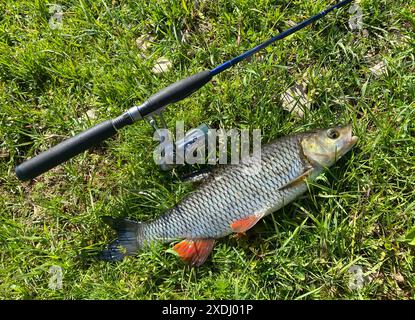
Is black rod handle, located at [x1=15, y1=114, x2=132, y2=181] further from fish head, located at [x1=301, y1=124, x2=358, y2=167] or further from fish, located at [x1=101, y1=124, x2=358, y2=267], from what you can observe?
fish head, located at [x1=301, y1=124, x2=358, y2=167]

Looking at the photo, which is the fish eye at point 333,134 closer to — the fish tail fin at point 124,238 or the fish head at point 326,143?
the fish head at point 326,143

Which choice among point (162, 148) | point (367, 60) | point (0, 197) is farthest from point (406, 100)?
point (0, 197)

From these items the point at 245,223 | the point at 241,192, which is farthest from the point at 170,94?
the point at 245,223

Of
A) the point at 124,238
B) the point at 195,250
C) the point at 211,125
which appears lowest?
the point at 195,250

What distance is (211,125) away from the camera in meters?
3.66

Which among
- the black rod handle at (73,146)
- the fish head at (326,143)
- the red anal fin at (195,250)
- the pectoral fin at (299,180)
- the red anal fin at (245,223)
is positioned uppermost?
the black rod handle at (73,146)

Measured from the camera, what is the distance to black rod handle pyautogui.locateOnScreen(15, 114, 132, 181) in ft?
9.64

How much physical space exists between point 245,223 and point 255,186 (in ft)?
0.82

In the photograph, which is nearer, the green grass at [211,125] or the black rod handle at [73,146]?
the black rod handle at [73,146]

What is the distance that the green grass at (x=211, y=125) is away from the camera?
127 inches

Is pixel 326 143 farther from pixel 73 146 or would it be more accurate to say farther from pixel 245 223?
pixel 73 146

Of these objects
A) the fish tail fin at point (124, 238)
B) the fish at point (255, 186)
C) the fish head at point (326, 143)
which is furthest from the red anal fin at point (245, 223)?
the fish tail fin at point (124, 238)

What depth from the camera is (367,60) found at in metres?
3.59

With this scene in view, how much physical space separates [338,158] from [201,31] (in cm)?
152
